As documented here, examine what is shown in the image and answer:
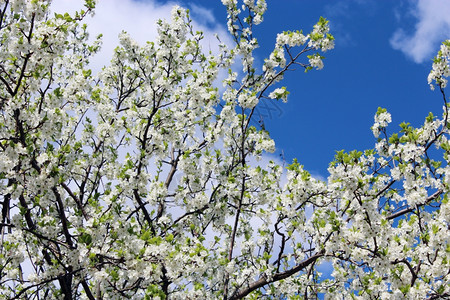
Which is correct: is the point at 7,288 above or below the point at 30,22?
below

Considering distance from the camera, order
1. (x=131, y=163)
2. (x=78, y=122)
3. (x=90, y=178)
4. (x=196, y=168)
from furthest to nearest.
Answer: (x=78, y=122)
(x=90, y=178)
(x=196, y=168)
(x=131, y=163)

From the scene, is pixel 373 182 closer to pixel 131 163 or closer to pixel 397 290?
pixel 397 290

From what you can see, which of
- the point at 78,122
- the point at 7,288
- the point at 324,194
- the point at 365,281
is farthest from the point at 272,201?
the point at 7,288

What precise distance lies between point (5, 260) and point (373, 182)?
238 inches

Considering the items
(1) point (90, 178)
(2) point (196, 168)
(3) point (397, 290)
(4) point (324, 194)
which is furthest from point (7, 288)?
(3) point (397, 290)

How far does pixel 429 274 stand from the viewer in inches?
240

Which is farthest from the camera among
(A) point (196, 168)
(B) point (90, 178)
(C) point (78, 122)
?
(C) point (78, 122)

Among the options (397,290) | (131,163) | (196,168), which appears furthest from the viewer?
(196,168)

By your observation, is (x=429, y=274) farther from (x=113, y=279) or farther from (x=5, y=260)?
(x=5, y=260)

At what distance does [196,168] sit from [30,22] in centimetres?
368

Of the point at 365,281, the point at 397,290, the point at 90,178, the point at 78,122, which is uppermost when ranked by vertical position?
the point at 78,122

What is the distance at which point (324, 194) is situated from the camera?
7.18m

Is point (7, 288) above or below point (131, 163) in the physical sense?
below

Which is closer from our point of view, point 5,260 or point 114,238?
point 114,238
